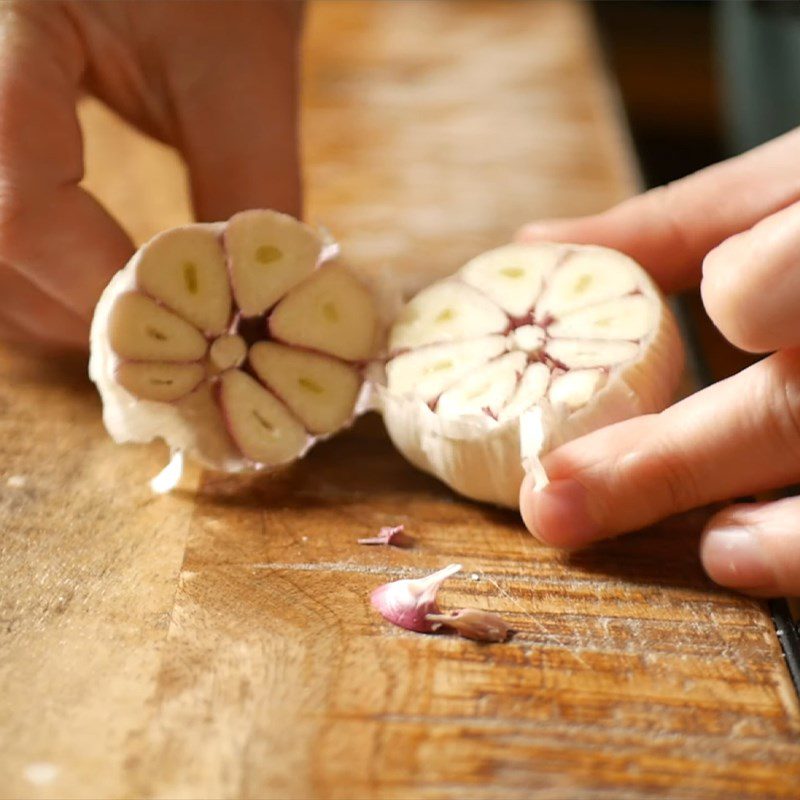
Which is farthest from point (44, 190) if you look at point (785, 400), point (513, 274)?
point (785, 400)

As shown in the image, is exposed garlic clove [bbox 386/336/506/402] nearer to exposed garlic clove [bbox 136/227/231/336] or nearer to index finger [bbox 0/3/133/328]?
exposed garlic clove [bbox 136/227/231/336]

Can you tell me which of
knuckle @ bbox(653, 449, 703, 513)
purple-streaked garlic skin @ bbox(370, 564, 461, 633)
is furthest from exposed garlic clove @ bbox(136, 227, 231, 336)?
knuckle @ bbox(653, 449, 703, 513)

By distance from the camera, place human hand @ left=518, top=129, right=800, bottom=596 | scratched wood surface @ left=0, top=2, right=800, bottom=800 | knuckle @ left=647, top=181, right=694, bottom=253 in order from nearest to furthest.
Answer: scratched wood surface @ left=0, top=2, right=800, bottom=800, human hand @ left=518, top=129, right=800, bottom=596, knuckle @ left=647, top=181, right=694, bottom=253

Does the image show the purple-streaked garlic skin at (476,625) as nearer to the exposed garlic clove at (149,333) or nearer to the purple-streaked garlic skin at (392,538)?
the purple-streaked garlic skin at (392,538)

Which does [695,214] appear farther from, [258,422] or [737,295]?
[258,422]

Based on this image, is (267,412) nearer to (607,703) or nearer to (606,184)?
(607,703)

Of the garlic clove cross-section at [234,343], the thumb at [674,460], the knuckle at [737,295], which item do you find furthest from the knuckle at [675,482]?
the garlic clove cross-section at [234,343]
